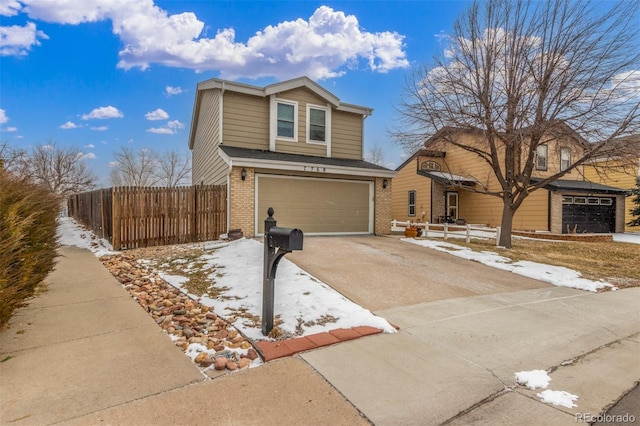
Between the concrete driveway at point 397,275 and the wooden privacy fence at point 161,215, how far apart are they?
3329 mm

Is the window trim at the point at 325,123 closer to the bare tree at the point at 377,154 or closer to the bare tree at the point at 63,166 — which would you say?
the bare tree at the point at 63,166

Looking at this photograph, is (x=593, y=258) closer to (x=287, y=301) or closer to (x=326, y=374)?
(x=287, y=301)

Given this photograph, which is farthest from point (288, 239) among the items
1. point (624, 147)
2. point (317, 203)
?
point (624, 147)

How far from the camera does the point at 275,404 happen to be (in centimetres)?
239

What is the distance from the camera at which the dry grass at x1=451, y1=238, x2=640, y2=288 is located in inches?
314

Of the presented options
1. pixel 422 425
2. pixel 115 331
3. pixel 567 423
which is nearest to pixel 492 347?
pixel 567 423

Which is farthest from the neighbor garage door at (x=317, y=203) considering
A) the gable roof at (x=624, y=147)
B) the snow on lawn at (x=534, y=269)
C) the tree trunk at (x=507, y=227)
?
the gable roof at (x=624, y=147)


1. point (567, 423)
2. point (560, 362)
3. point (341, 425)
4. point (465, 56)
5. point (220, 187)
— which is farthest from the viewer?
point (465, 56)

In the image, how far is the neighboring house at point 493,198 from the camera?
56.4 feet

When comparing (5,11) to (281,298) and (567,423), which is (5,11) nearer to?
(281,298)

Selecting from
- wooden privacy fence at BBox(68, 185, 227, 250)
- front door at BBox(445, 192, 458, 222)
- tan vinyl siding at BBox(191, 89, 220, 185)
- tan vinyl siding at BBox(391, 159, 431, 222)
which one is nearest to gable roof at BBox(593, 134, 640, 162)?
tan vinyl siding at BBox(391, 159, 431, 222)

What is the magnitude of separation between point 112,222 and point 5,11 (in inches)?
252

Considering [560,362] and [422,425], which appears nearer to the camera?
[422,425]

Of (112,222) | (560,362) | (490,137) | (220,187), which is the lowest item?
(560,362)
